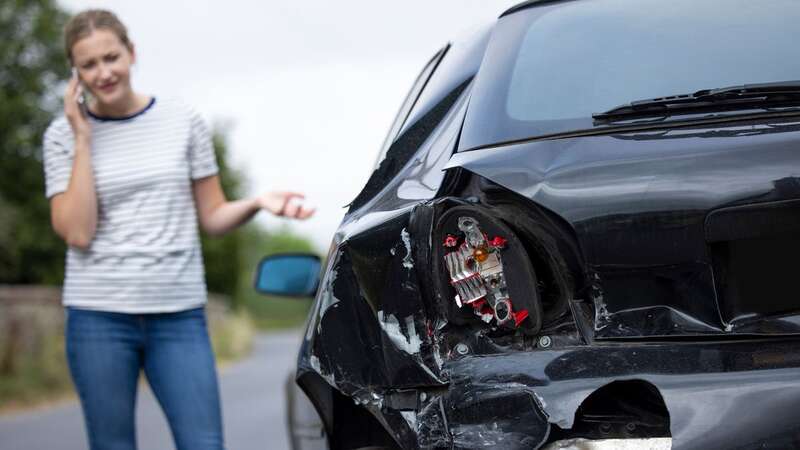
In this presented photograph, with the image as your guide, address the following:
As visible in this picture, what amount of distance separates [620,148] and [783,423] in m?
0.65

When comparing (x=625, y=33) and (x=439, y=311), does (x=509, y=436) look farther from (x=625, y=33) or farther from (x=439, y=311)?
(x=625, y=33)

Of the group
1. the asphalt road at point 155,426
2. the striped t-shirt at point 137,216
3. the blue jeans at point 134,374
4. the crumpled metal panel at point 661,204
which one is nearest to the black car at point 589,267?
the crumpled metal panel at point 661,204

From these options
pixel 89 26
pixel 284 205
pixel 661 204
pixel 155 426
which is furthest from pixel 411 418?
pixel 155 426

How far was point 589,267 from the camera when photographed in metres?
2.65

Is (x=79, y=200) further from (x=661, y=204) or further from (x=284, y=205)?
(x=661, y=204)

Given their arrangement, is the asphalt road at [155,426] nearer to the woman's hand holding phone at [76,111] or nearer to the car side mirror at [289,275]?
the car side mirror at [289,275]

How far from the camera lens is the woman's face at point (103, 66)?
434cm

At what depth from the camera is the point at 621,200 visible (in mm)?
2627

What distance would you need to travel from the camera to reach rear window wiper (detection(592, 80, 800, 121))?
275 centimetres

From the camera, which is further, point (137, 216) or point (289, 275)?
point (289, 275)

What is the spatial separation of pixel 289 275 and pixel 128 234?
1.87 feet

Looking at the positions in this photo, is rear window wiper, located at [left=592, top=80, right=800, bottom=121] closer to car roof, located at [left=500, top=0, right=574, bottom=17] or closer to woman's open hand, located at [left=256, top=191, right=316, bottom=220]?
car roof, located at [left=500, top=0, right=574, bottom=17]

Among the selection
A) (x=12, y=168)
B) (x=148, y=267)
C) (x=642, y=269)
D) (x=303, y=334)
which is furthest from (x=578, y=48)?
(x=12, y=168)

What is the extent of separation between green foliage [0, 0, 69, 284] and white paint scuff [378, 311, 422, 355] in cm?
4237
